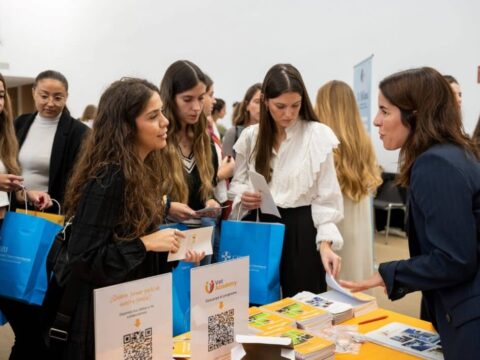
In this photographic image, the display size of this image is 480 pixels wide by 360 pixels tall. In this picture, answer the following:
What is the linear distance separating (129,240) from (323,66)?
654cm

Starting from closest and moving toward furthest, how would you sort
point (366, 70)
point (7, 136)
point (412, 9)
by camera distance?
1. point (7, 136)
2. point (366, 70)
3. point (412, 9)

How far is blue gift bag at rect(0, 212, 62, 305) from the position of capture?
6.53ft

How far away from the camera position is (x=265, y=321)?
163 centimetres

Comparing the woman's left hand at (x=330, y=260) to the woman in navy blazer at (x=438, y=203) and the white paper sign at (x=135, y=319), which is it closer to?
the woman in navy blazer at (x=438, y=203)

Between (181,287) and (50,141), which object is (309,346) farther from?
(50,141)

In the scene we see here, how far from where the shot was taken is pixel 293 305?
176 centimetres

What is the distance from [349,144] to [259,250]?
1222 mm

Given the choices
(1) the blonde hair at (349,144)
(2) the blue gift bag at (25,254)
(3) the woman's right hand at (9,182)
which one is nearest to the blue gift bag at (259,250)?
(2) the blue gift bag at (25,254)

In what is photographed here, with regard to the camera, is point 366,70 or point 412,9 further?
point 412,9

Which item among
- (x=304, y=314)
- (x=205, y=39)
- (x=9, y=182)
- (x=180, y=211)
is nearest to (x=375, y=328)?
Result: (x=304, y=314)

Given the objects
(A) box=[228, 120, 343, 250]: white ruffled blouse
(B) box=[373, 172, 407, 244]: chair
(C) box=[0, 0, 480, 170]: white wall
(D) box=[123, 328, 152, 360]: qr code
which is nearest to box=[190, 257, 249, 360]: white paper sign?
(D) box=[123, 328, 152, 360]: qr code

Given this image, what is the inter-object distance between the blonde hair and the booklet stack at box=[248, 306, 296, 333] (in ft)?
4.75

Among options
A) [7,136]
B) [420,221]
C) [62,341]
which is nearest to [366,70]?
[7,136]

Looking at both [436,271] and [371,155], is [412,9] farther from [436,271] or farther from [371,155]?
[436,271]
